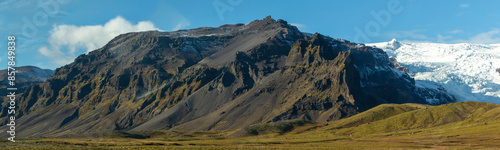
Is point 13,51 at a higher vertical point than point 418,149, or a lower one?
higher

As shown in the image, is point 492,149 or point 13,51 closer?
point 492,149

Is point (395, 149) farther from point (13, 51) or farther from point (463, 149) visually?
point (13, 51)

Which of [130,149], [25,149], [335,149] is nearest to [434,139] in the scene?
[335,149]

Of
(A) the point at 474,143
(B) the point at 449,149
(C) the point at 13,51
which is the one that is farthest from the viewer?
(C) the point at 13,51

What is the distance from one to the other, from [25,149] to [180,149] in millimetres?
43612

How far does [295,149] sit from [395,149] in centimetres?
3233

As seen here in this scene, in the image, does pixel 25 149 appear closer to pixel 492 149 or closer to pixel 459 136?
pixel 492 149

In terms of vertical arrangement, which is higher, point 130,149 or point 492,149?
point 130,149

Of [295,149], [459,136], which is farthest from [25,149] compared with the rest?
[459,136]

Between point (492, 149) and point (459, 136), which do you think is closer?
point (492, 149)

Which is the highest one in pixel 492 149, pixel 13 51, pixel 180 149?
Answer: pixel 13 51

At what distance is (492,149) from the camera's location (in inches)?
4688

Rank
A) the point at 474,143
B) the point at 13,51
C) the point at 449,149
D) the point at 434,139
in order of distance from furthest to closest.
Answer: the point at 434,139 → the point at 13,51 → the point at 474,143 → the point at 449,149

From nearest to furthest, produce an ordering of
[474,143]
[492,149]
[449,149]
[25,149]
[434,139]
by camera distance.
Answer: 1. [25,149]
2. [492,149]
3. [449,149]
4. [474,143]
5. [434,139]
